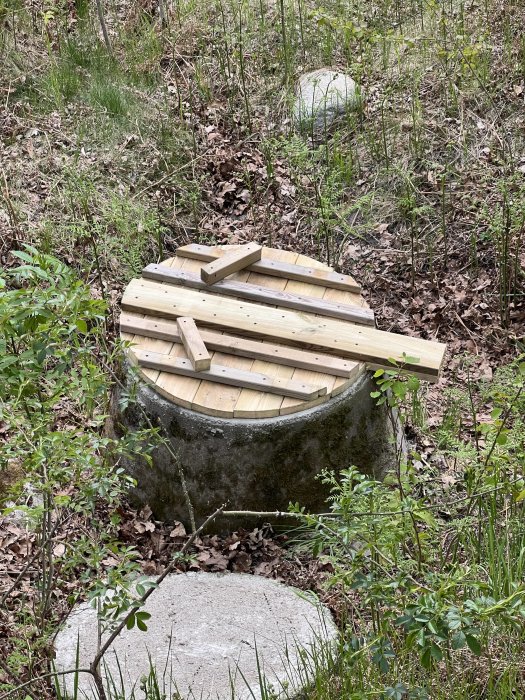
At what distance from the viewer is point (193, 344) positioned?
4.89 m

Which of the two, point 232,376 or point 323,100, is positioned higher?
point 323,100

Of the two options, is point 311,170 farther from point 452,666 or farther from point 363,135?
point 452,666

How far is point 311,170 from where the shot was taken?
693cm

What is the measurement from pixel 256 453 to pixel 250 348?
0.56 m

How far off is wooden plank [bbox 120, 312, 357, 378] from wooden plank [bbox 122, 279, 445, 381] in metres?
0.06

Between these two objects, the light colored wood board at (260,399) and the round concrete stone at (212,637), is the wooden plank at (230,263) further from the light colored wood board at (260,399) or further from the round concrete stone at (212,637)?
the round concrete stone at (212,637)

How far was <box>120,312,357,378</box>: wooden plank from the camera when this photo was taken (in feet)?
15.9

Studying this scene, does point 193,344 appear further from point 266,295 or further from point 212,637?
point 212,637

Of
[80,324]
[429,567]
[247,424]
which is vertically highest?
[80,324]

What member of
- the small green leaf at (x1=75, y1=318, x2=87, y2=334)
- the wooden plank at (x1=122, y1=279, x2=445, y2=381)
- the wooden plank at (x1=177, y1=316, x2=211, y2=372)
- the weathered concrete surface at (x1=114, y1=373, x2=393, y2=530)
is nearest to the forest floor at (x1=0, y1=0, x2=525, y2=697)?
the wooden plank at (x1=122, y1=279, x2=445, y2=381)

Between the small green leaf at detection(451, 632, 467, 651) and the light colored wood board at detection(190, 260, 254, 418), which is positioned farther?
the light colored wood board at detection(190, 260, 254, 418)

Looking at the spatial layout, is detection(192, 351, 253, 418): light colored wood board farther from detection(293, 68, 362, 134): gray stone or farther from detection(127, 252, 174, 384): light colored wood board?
detection(293, 68, 362, 134): gray stone

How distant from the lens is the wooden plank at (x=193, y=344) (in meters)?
4.79

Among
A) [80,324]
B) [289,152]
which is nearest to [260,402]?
[80,324]
